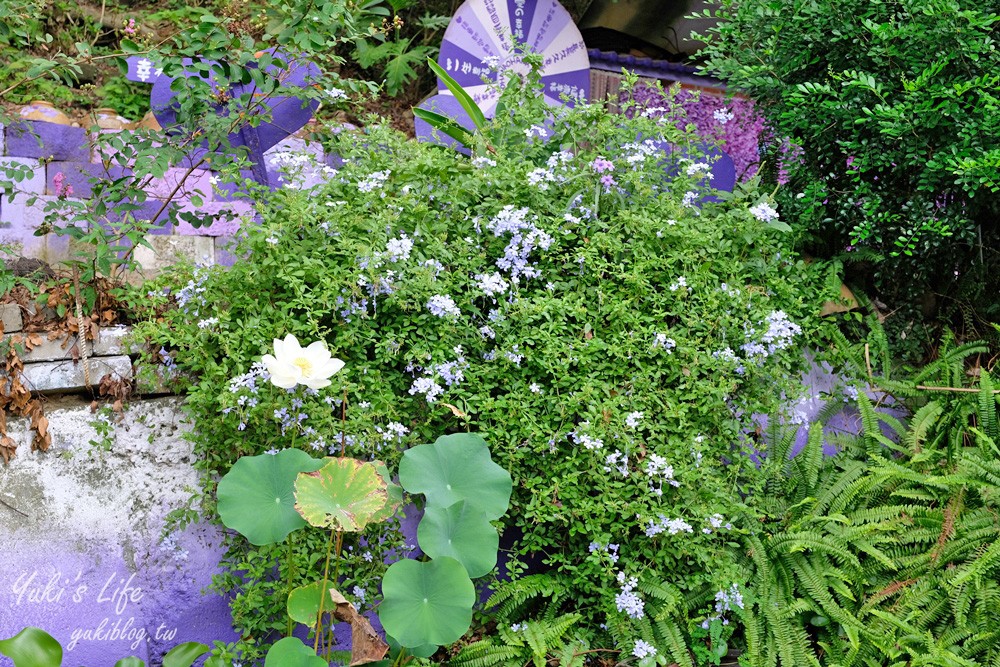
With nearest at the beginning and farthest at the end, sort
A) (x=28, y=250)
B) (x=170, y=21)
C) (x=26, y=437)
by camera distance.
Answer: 1. (x=26, y=437)
2. (x=28, y=250)
3. (x=170, y=21)

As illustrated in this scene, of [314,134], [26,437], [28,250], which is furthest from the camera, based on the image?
[314,134]

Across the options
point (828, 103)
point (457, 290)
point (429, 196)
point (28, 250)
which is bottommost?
point (28, 250)

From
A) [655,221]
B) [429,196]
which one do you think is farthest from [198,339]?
[655,221]

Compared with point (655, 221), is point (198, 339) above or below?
below

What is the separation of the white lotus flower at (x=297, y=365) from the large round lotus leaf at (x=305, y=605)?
0.58 meters

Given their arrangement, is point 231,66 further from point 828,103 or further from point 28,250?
point 828,103

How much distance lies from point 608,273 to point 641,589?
1183 mm

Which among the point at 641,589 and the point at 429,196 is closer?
the point at 641,589

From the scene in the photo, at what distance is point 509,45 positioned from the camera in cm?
523

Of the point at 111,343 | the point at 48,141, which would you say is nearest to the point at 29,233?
the point at 48,141

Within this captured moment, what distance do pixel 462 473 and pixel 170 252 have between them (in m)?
2.02

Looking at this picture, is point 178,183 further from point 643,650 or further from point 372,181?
point 643,650

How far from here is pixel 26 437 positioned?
3.05 metres

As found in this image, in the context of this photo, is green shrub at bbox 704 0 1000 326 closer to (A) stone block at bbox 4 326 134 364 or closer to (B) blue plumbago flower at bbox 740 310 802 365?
(B) blue plumbago flower at bbox 740 310 802 365
